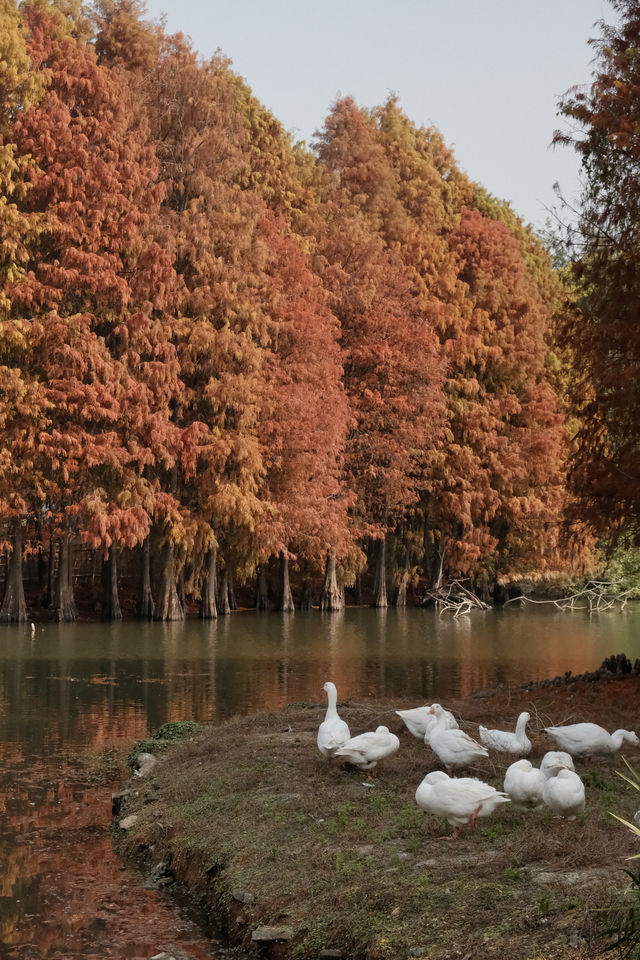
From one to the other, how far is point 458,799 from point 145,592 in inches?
1223

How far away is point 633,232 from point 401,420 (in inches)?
1111

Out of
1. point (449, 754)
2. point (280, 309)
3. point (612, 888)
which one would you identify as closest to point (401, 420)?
point (280, 309)

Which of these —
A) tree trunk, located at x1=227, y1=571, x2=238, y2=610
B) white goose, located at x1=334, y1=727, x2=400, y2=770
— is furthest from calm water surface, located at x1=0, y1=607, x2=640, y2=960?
white goose, located at x1=334, y1=727, x2=400, y2=770

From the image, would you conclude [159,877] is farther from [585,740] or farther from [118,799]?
[585,740]

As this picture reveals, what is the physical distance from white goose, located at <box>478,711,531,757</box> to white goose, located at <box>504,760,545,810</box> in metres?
1.96

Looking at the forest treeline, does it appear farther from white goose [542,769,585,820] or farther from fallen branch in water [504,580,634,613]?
white goose [542,769,585,820]

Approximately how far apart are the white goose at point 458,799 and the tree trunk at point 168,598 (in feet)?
96.6

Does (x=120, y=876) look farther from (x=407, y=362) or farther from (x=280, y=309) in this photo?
(x=407, y=362)

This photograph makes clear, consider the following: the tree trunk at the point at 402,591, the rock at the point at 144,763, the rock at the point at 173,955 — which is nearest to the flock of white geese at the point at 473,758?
the rock at the point at 173,955

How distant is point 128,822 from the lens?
11.0 meters

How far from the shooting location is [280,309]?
137 ft

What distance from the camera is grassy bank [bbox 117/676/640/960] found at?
680 cm

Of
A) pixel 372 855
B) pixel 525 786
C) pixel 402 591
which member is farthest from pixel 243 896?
pixel 402 591

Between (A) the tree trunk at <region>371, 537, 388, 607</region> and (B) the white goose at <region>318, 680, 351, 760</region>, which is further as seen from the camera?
(A) the tree trunk at <region>371, 537, 388, 607</region>
